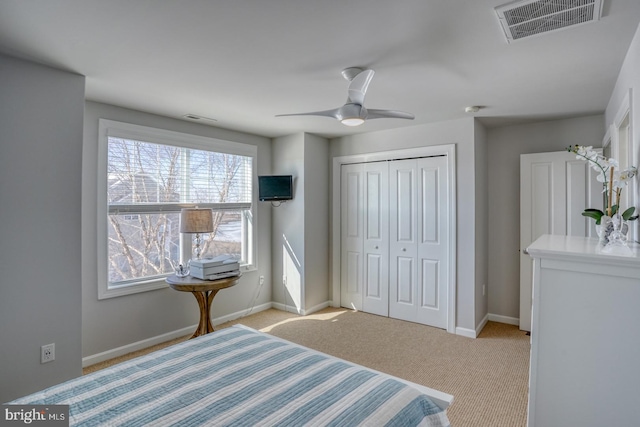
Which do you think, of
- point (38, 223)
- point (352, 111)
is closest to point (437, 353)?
point (352, 111)

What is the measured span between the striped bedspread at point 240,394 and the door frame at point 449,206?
2.53m

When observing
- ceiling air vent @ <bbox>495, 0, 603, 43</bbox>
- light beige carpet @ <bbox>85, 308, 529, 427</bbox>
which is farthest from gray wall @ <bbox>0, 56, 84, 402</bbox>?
ceiling air vent @ <bbox>495, 0, 603, 43</bbox>

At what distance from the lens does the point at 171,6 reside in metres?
1.62

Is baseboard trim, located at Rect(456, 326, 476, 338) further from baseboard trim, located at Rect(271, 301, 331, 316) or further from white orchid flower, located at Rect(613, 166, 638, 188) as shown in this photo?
white orchid flower, located at Rect(613, 166, 638, 188)

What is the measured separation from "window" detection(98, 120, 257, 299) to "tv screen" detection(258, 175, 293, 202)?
254mm

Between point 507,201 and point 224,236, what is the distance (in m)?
3.45

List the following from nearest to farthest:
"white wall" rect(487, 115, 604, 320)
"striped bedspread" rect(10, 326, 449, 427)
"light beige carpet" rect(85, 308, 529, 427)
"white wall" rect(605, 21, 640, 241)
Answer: "striped bedspread" rect(10, 326, 449, 427)
"white wall" rect(605, 21, 640, 241)
"light beige carpet" rect(85, 308, 529, 427)
"white wall" rect(487, 115, 604, 320)

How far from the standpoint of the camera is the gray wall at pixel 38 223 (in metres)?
2.16

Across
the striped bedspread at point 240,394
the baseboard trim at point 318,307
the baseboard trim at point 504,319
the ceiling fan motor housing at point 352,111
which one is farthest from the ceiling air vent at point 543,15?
the baseboard trim at point 318,307

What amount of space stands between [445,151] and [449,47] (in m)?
1.94

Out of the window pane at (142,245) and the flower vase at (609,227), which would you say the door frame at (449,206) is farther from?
the window pane at (142,245)

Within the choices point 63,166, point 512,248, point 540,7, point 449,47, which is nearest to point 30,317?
point 63,166

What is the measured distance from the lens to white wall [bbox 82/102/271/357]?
9.95ft

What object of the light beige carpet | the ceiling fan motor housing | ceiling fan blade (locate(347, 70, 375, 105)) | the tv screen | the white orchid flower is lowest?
the light beige carpet
